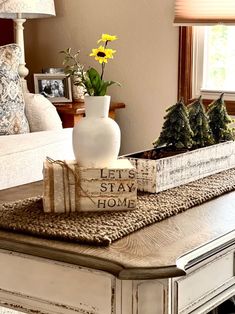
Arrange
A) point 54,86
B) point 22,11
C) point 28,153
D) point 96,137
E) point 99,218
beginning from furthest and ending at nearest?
point 54,86 → point 22,11 → point 28,153 → point 96,137 → point 99,218

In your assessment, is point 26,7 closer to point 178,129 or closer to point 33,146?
point 33,146

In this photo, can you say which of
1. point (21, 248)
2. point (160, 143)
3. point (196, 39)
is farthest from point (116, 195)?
point (196, 39)

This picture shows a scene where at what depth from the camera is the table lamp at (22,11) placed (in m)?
3.50

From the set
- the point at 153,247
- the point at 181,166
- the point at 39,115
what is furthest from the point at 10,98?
the point at 153,247

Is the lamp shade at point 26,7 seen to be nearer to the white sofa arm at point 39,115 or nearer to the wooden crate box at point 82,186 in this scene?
the white sofa arm at point 39,115

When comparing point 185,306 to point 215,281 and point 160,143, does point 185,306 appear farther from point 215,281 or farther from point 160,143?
point 160,143

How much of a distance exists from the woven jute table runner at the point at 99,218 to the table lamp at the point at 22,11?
2.09m

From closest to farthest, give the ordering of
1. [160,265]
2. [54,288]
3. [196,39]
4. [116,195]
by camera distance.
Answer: [160,265] < [54,288] < [116,195] < [196,39]

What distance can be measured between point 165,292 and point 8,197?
24.9 inches

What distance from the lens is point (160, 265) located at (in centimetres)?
116

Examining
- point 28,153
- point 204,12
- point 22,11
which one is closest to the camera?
point 28,153

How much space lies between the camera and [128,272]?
1140mm

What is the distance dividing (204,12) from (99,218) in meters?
2.20

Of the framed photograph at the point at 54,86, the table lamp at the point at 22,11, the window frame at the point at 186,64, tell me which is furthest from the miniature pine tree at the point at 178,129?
the framed photograph at the point at 54,86
